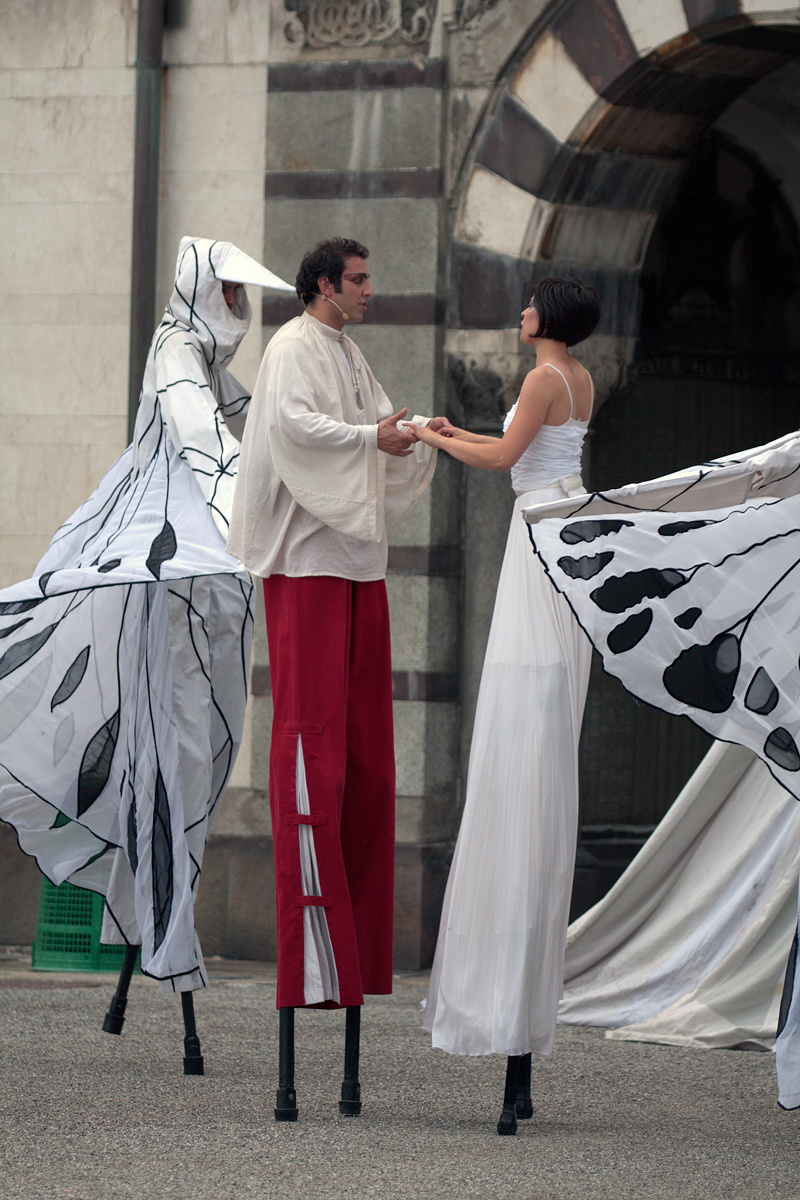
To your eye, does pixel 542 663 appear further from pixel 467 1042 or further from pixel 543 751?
pixel 467 1042

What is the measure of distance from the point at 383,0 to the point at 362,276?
8.83ft

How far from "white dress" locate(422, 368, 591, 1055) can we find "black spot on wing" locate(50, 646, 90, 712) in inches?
53.5

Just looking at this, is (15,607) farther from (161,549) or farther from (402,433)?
(402,433)

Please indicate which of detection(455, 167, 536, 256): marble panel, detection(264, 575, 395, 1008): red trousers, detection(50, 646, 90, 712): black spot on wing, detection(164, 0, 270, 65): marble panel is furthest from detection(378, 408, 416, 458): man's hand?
detection(164, 0, 270, 65): marble panel

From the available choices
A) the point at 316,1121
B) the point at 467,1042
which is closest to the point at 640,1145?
the point at 467,1042

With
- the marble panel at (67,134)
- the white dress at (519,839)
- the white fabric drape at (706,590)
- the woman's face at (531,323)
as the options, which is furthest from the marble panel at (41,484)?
the white fabric drape at (706,590)

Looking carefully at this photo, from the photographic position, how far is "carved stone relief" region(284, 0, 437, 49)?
696 centimetres

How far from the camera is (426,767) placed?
6973 millimetres

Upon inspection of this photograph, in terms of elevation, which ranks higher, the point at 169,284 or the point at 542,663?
the point at 169,284

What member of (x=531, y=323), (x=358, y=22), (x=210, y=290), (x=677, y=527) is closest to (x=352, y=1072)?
(x=677, y=527)

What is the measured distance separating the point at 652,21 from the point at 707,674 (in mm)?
3368

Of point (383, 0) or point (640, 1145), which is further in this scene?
point (383, 0)

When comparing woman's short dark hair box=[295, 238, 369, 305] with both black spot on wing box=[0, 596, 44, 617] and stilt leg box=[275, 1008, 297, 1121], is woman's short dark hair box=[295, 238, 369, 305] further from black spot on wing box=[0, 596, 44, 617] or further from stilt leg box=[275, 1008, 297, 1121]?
stilt leg box=[275, 1008, 297, 1121]

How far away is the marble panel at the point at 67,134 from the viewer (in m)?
7.35
